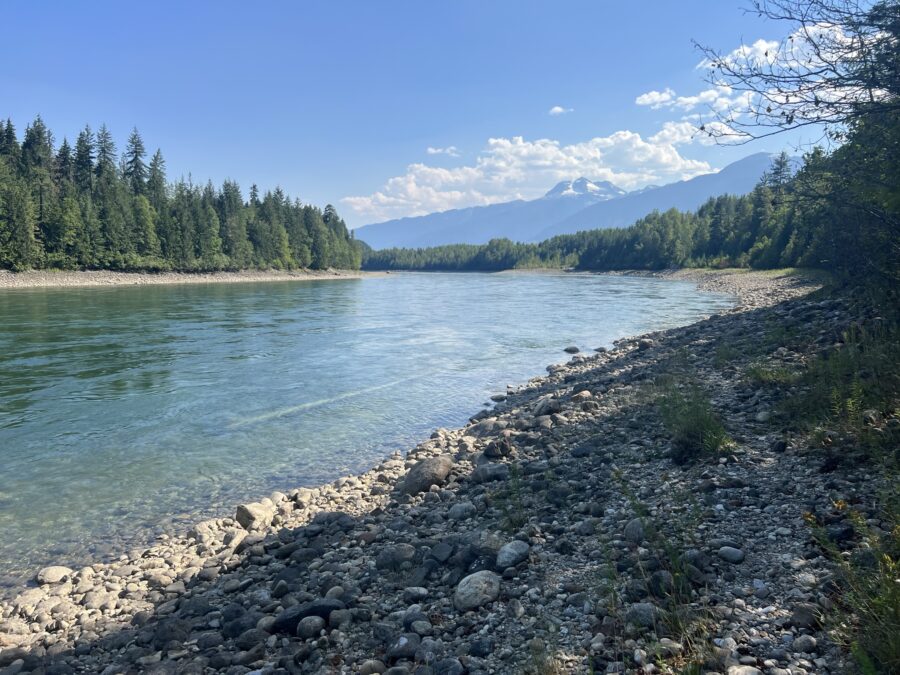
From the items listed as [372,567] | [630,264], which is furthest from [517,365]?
[630,264]

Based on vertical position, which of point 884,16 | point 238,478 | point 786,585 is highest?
point 884,16

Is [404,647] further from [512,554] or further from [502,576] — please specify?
[512,554]

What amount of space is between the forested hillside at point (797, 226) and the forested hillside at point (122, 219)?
8684 cm

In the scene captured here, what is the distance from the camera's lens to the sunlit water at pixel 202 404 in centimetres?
1033

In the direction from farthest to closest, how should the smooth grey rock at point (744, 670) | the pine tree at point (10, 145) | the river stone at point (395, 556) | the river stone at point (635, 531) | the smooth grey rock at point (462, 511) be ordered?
1. the pine tree at point (10, 145)
2. the smooth grey rock at point (462, 511)
3. the river stone at point (395, 556)
4. the river stone at point (635, 531)
5. the smooth grey rock at point (744, 670)

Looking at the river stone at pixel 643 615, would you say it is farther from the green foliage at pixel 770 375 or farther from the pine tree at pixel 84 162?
the pine tree at pixel 84 162

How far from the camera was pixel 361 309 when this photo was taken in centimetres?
5212

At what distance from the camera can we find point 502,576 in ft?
18.9

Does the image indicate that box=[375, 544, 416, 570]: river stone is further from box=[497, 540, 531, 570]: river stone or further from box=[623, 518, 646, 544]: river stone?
box=[623, 518, 646, 544]: river stone

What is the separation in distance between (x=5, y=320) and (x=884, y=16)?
45.5 m

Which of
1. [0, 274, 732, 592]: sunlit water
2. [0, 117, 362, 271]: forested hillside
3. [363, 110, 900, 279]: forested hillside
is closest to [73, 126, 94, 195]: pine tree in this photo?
[0, 117, 362, 271]: forested hillside

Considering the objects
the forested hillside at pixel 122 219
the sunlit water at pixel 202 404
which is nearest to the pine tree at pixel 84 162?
the forested hillside at pixel 122 219

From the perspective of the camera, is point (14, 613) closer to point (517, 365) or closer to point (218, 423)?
point (218, 423)

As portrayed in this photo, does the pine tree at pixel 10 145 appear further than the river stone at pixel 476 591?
Yes
